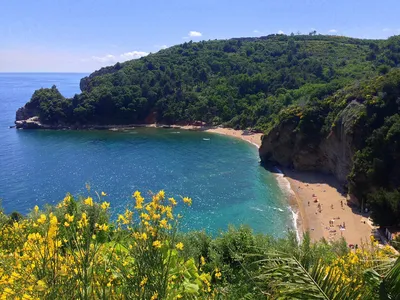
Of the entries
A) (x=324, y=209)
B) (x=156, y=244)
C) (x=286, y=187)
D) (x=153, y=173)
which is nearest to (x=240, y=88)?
(x=153, y=173)

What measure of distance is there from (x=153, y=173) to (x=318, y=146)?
74.9 ft

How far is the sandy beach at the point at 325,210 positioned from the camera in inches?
1172

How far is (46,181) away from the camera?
1737 inches

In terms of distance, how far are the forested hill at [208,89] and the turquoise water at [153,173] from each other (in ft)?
28.6

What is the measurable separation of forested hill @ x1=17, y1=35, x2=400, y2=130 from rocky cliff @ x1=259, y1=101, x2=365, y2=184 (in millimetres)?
17897

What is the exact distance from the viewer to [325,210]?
3447cm

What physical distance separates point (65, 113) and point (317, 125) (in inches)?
2382

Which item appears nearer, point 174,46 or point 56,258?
point 56,258

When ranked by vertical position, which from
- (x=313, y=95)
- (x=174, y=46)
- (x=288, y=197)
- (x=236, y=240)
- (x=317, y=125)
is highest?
(x=174, y=46)

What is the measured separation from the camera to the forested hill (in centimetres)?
7544

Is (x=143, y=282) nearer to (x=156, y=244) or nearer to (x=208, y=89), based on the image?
(x=156, y=244)

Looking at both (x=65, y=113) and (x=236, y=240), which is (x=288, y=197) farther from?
(x=65, y=113)

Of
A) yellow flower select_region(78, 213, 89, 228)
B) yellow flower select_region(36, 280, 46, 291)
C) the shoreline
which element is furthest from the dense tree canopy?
yellow flower select_region(36, 280, 46, 291)

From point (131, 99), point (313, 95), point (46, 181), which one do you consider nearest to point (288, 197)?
point (313, 95)
